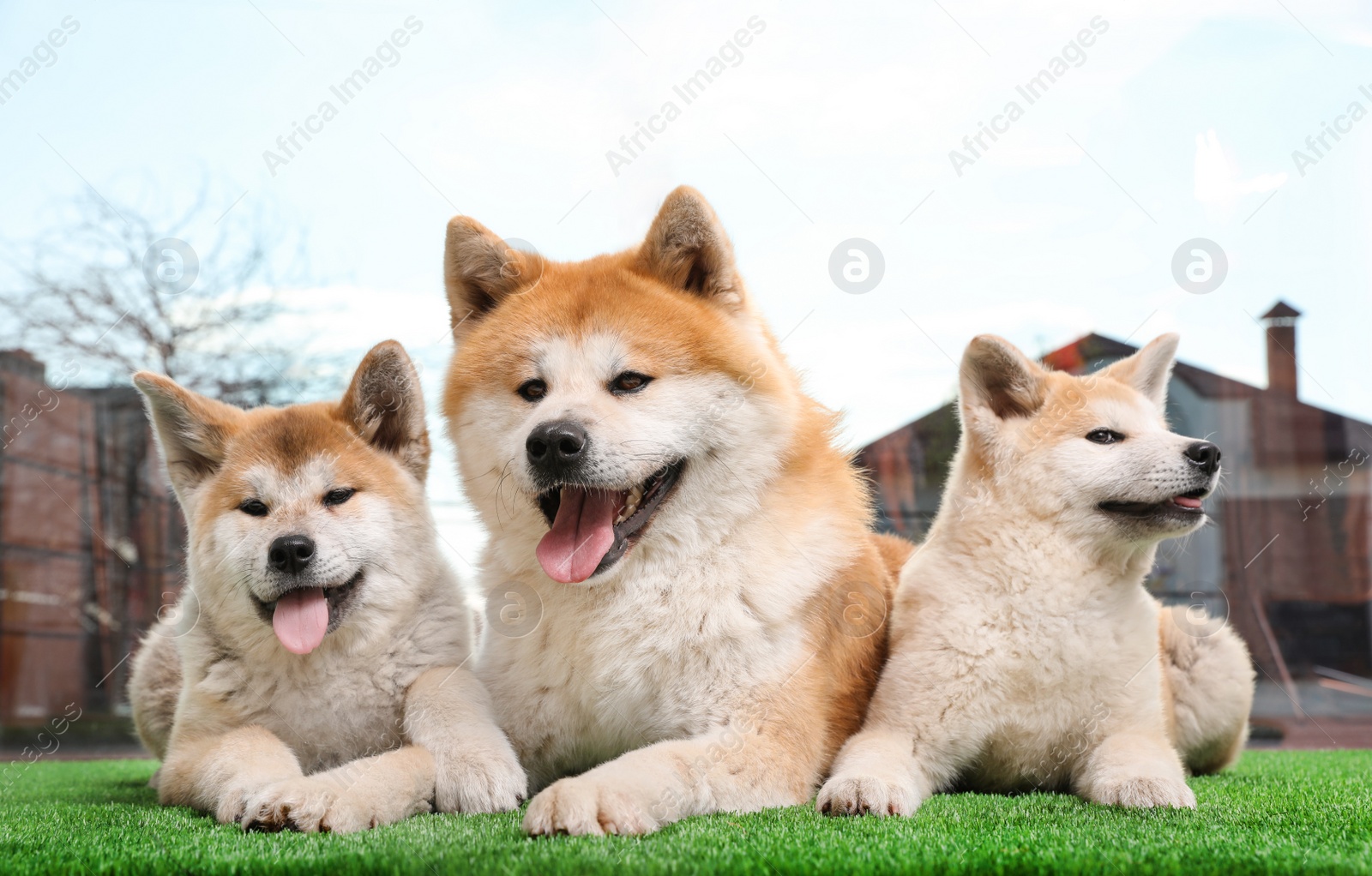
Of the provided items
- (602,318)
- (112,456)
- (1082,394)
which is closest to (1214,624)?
(1082,394)

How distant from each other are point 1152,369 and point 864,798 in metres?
1.55

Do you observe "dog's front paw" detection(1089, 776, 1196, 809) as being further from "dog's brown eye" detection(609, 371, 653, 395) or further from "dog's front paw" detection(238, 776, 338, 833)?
"dog's front paw" detection(238, 776, 338, 833)

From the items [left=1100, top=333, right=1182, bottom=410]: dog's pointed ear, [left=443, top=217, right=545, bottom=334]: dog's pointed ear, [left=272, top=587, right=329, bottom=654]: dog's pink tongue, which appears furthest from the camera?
[left=1100, top=333, right=1182, bottom=410]: dog's pointed ear

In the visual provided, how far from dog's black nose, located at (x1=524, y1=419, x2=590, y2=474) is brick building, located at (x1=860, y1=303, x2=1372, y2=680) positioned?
22.8ft

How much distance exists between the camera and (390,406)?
2666mm

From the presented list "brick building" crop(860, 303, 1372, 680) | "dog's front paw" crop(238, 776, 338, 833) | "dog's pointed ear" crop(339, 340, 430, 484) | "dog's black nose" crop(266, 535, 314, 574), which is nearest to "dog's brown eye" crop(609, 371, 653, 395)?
"dog's pointed ear" crop(339, 340, 430, 484)

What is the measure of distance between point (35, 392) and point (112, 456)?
2.45 feet

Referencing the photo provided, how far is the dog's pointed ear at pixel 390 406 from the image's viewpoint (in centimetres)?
259

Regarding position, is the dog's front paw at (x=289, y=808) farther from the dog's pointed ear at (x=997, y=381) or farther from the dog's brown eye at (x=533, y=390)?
the dog's pointed ear at (x=997, y=381)

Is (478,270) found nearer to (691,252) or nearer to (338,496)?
(691,252)

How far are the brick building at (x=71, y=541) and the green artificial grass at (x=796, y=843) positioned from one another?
590 centimetres

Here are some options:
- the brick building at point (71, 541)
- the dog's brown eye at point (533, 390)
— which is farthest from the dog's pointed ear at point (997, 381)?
the brick building at point (71, 541)

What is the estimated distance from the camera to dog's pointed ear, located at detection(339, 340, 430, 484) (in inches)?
102

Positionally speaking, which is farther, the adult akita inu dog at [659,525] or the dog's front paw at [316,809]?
the adult akita inu dog at [659,525]
